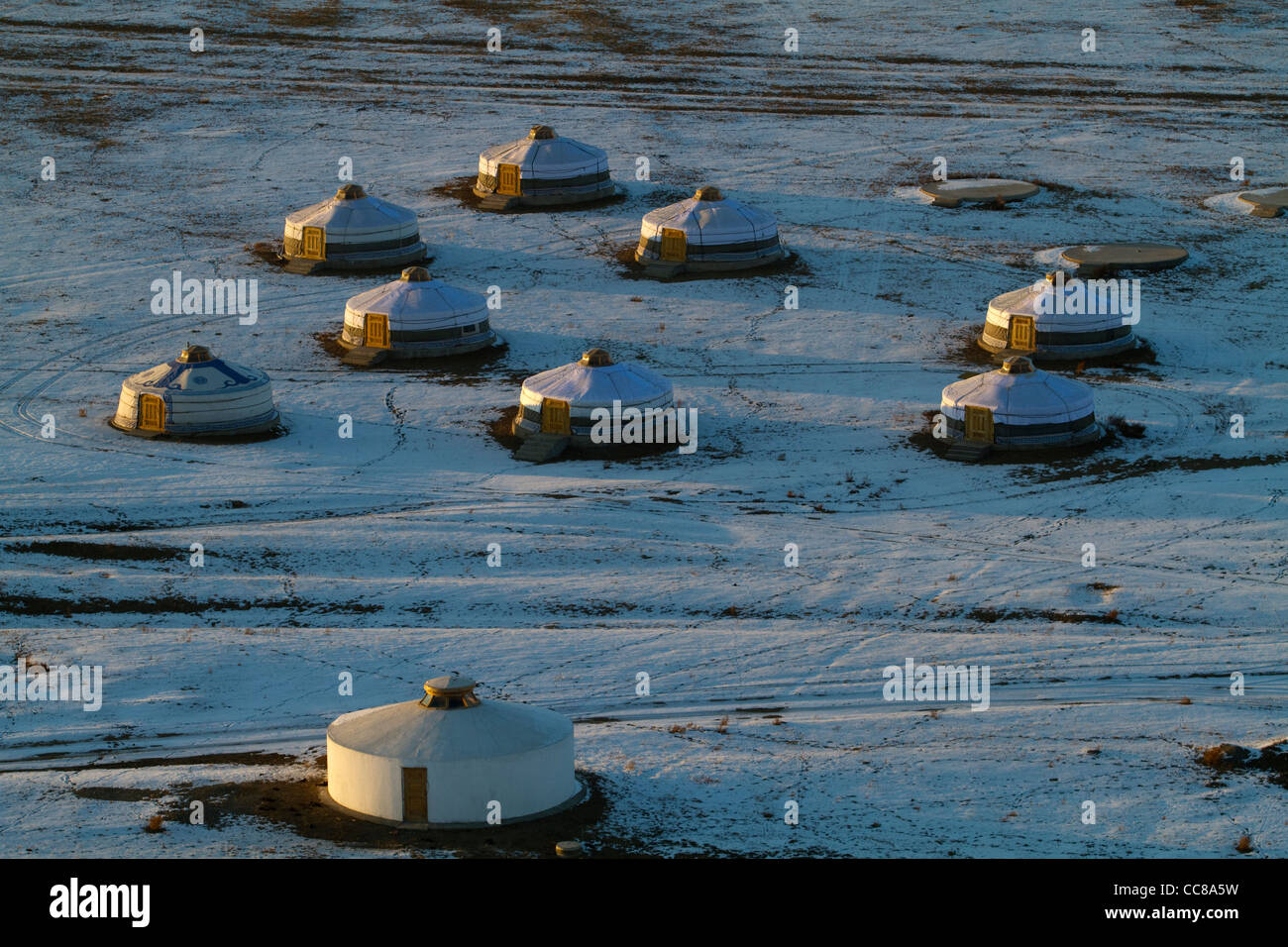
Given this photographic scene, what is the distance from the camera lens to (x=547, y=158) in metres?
81.4

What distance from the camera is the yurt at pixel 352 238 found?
74.6m

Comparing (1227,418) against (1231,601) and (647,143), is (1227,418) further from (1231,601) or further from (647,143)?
(647,143)

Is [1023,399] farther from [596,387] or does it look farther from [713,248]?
[713,248]

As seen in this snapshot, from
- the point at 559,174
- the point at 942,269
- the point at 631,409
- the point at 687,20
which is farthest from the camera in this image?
the point at 687,20

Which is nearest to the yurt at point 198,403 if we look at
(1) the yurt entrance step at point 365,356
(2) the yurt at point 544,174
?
(1) the yurt entrance step at point 365,356

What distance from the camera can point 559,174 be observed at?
8131 centimetres

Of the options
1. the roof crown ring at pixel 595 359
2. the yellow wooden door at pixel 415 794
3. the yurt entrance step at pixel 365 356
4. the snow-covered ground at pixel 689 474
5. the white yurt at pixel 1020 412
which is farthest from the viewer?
the yurt entrance step at pixel 365 356

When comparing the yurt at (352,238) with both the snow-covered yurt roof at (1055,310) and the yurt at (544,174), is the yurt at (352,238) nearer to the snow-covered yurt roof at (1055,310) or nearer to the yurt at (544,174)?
the yurt at (544,174)

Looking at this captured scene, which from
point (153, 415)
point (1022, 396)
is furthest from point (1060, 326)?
point (153, 415)

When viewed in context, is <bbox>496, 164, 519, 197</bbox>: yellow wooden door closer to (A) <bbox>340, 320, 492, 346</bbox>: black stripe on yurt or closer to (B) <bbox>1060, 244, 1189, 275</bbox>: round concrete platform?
(A) <bbox>340, 320, 492, 346</bbox>: black stripe on yurt

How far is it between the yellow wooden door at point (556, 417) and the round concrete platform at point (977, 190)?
26.4 meters

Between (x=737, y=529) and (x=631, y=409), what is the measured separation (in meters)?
7.64

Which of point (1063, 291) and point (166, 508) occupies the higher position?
point (1063, 291)

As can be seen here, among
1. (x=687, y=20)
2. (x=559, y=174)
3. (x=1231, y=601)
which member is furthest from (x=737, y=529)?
(x=687, y=20)
